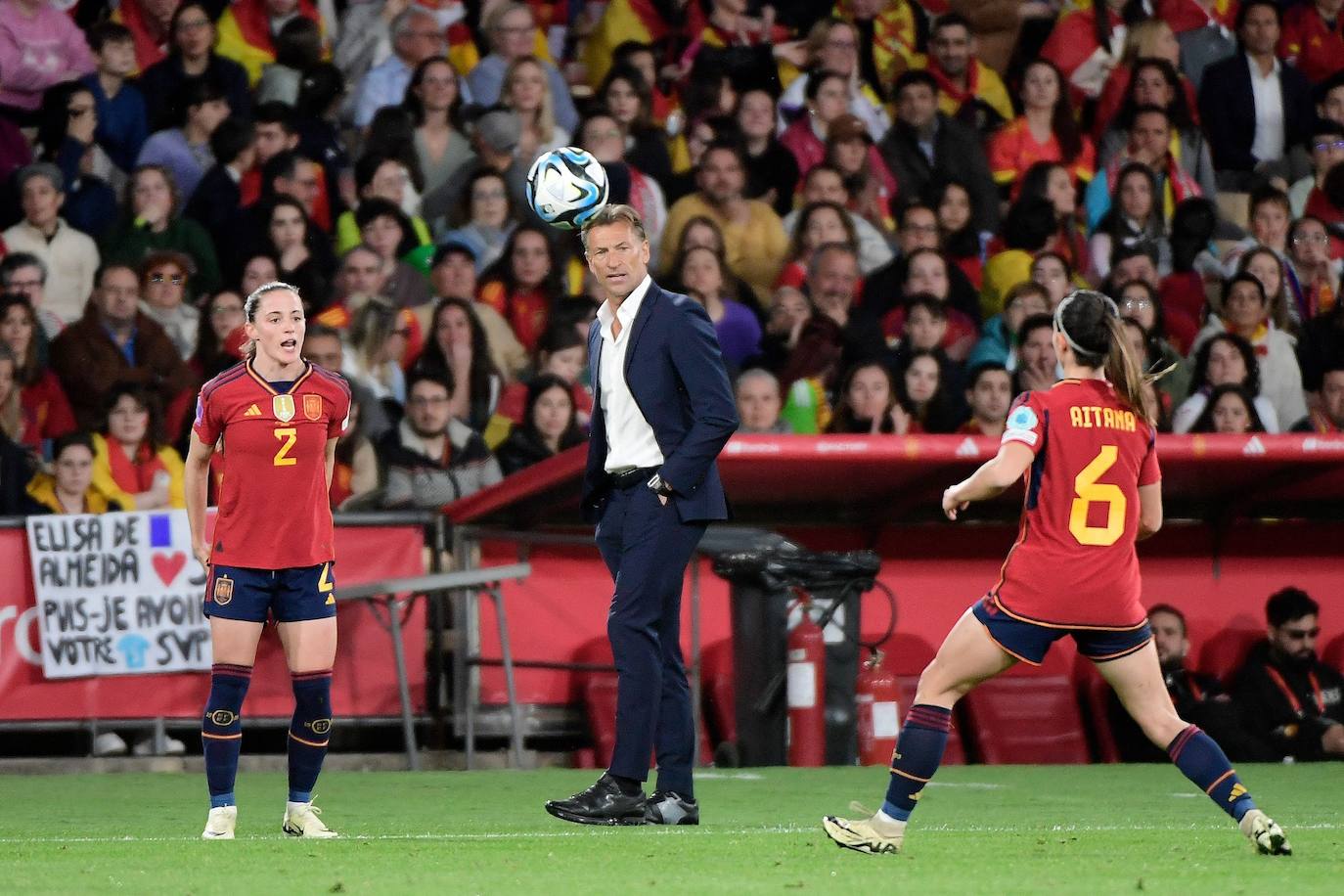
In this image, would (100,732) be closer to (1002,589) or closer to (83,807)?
(83,807)

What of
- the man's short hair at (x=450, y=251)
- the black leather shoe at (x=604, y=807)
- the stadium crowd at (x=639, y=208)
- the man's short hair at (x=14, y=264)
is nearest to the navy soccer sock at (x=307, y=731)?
the black leather shoe at (x=604, y=807)

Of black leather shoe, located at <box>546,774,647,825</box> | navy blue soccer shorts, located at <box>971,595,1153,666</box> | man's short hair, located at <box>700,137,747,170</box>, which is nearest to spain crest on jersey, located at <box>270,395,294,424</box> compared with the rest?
black leather shoe, located at <box>546,774,647,825</box>

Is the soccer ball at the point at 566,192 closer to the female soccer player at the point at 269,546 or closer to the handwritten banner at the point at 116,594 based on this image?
the female soccer player at the point at 269,546

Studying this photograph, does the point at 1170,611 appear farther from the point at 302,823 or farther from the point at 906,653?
the point at 302,823

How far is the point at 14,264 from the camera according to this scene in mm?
14305

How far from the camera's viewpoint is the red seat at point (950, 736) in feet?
45.2

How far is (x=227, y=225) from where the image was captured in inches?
603

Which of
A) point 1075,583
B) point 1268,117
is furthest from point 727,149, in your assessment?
point 1075,583

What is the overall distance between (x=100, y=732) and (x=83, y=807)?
3235 mm

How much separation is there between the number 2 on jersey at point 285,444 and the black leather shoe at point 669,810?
1795 mm

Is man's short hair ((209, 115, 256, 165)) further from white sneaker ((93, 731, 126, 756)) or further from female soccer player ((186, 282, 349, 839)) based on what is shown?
female soccer player ((186, 282, 349, 839))

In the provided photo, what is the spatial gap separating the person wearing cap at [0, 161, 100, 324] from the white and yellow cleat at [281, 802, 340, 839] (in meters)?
7.61

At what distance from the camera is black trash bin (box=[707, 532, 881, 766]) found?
1302cm

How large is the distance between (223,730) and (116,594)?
5.49 meters
